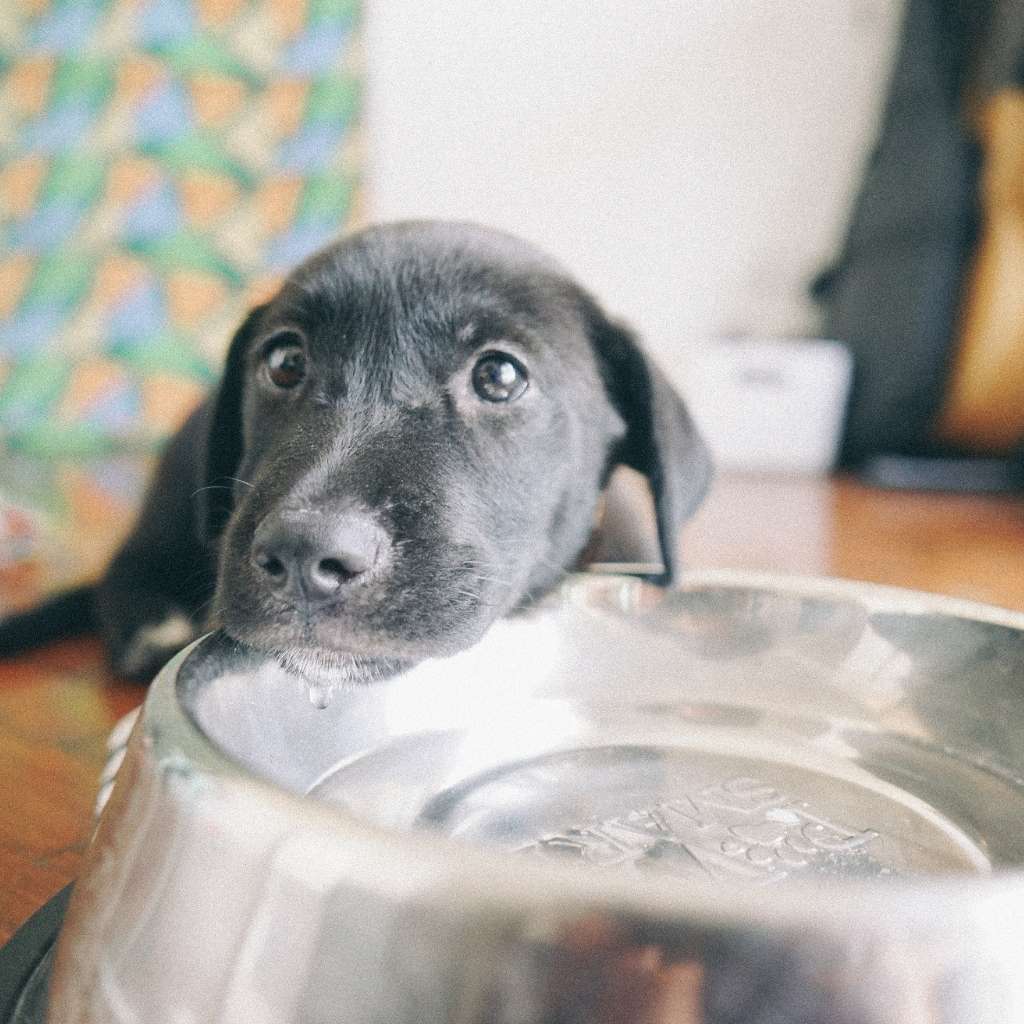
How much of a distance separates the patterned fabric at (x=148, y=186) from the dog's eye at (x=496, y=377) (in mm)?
2212

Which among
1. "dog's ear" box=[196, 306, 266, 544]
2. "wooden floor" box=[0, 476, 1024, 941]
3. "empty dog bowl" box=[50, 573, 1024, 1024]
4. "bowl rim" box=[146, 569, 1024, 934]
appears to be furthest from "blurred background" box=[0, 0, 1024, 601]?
"bowl rim" box=[146, 569, 1024, 934]

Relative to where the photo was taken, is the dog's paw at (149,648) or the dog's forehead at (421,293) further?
the dog's paw at (149,648)

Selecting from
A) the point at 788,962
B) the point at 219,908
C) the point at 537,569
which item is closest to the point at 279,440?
the point at 537,569

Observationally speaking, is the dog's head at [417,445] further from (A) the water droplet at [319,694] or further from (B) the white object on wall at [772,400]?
(B) the white object on wall at [772,400]

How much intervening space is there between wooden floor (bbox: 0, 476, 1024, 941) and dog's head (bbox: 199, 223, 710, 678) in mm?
293

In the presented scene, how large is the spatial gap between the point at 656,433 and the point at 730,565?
43.2 inches

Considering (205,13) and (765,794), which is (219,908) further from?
(205,13)

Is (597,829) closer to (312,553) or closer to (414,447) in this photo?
(312,553)

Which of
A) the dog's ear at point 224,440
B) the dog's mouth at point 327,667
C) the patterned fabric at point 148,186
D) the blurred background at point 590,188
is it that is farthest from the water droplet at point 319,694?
the patterned fabric at point 148,186

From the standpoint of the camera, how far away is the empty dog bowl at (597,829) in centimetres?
45

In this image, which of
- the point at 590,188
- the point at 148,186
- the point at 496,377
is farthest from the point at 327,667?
the point at 590,188

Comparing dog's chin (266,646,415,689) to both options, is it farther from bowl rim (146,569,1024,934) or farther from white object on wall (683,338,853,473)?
white object on wall (683,338,853,473)

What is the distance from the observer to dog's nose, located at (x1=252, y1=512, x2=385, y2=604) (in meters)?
0.87

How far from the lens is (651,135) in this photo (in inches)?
148
